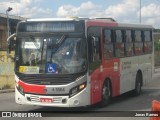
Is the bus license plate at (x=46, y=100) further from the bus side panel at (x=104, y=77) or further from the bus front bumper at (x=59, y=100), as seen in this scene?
the bus side panel at (x=104, y=77)

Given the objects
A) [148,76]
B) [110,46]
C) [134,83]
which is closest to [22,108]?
[110,46]

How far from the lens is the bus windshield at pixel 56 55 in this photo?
12.2 meters

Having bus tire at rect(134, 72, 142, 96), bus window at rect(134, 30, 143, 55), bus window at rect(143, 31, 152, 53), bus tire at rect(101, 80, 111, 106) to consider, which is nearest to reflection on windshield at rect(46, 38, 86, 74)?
bus tire at rect(101, 80, 111, 106)

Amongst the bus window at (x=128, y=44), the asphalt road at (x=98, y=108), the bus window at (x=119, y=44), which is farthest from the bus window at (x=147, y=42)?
the bus window at (x=119, y=44)

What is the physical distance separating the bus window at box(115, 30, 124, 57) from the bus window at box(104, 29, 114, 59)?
0.54m

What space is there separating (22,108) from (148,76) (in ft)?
24.9

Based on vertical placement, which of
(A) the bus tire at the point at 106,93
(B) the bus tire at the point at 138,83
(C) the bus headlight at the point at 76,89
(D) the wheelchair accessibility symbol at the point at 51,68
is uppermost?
(D) the wheelchair accessibility symbol at the point at 51,68

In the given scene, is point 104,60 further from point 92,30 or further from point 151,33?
point 151,33

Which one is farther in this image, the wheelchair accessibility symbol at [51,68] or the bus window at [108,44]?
the bus window at [108,44]

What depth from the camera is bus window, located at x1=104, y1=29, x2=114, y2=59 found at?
1403 cm

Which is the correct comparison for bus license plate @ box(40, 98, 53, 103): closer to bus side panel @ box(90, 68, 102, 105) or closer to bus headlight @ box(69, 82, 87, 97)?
bus headlight @ box(69, 82, 87, 97)

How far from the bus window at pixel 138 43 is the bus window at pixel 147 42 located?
62 centimetres

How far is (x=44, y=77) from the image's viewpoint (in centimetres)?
1218

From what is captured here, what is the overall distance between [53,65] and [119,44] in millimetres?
3869
